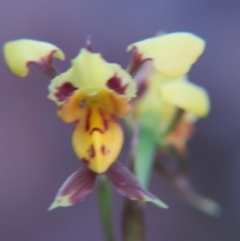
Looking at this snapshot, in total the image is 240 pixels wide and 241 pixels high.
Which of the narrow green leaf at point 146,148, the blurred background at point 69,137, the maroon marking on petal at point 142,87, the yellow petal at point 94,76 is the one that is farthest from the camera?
the blurred background at point 69,137

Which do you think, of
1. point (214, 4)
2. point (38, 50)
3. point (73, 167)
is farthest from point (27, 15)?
point (38, 50)

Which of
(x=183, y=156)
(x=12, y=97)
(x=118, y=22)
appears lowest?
(x=12, y=97)

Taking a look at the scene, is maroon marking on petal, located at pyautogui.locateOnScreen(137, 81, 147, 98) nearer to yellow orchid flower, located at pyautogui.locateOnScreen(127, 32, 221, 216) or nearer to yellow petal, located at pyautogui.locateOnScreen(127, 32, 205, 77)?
yellow orchid flower, located at pyautogui.locateOnScreen(127, 32, 221, 216)

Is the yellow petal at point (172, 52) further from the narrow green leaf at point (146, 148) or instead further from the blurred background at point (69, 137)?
the blurred background at point (69, 137)

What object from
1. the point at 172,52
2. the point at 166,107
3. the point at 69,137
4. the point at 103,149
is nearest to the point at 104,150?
the point at 103,149

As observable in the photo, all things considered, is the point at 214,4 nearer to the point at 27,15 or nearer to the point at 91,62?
the point at 27,15

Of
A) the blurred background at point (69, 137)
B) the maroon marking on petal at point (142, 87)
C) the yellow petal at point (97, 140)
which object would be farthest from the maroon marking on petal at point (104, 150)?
the blurred background at point (69, 137)
